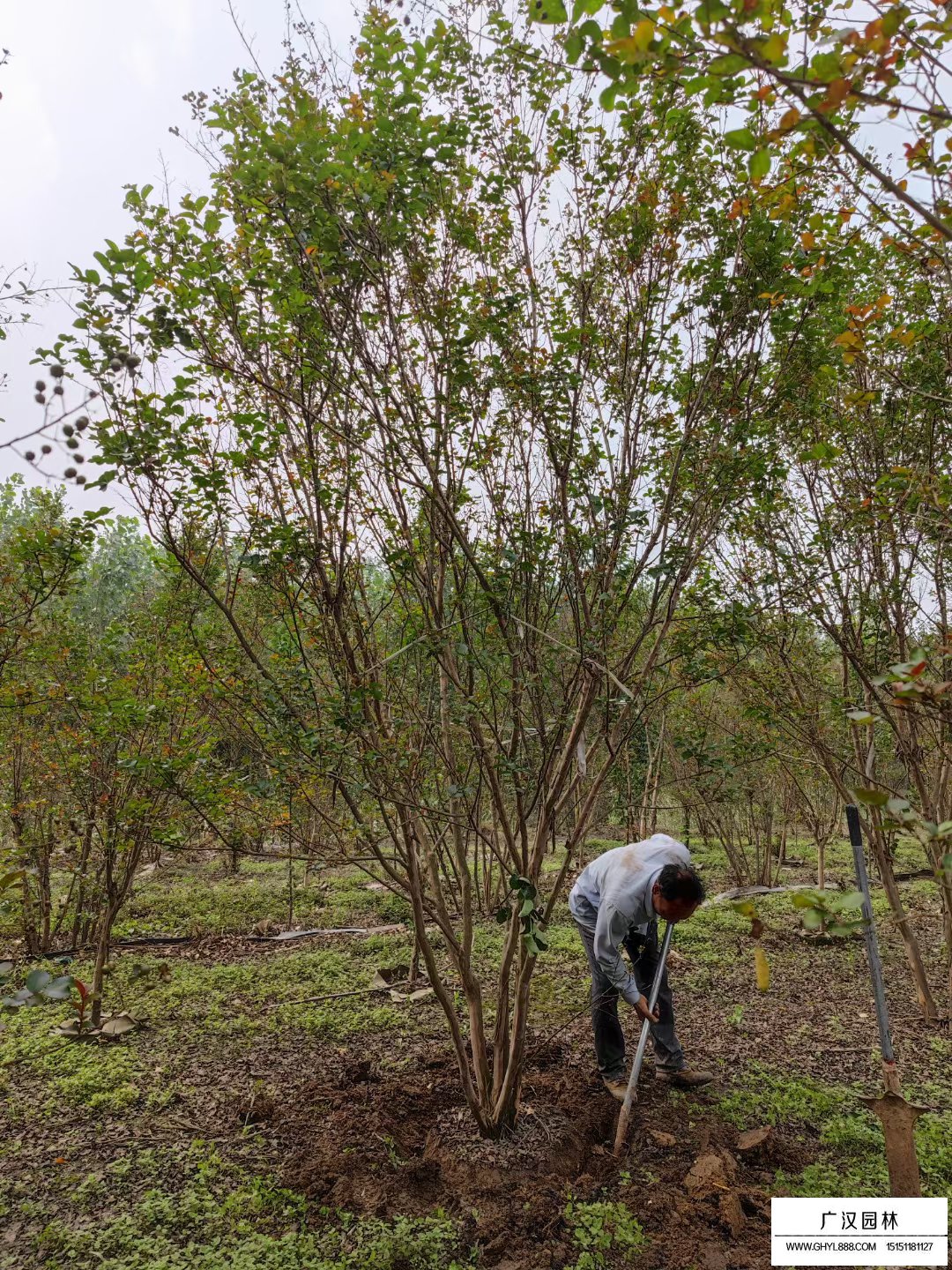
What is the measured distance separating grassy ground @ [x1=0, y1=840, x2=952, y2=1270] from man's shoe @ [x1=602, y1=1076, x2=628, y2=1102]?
18 cm

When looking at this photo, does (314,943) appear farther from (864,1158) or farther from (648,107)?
(648,107)

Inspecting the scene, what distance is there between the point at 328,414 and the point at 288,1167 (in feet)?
11.7

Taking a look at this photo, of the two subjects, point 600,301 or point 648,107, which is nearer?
point 648,107

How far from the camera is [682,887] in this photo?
3.55 metres

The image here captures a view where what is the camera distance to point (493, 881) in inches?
373

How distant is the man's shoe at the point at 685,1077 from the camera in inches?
161

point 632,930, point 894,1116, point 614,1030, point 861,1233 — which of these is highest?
point 632,930

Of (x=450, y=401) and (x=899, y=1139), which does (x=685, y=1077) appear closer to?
(x=899, y=1139)

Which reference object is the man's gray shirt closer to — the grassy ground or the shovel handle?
the grassy ground

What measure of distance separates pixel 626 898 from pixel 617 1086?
40.6 inches

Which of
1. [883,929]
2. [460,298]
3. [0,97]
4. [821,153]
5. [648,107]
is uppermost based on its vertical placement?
[648,107]

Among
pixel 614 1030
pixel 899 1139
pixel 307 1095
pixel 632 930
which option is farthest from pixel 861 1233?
pixel 307 1095

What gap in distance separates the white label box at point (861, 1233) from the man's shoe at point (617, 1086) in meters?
1.13

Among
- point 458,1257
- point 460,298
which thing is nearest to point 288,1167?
point 458,1257
